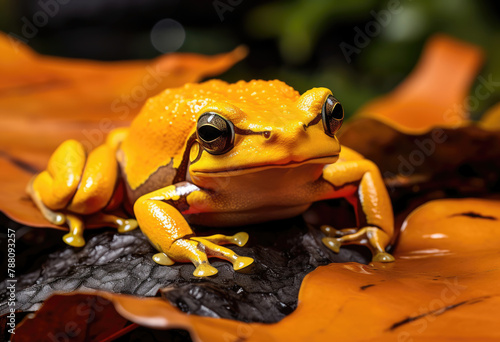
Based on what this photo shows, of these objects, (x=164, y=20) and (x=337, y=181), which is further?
(x=164, y=20)

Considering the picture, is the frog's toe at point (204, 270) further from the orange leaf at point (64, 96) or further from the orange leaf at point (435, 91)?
the orange leaf at point (435, 91)

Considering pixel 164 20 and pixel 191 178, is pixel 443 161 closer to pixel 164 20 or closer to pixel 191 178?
pixel 191 178

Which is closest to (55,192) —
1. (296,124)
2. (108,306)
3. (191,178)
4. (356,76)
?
(191,178)

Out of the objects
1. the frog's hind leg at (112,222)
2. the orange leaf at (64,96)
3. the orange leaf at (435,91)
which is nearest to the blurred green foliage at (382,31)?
the orange leaf at (435,91)

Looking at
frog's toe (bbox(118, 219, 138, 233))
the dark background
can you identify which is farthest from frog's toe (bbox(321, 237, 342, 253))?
the dark background

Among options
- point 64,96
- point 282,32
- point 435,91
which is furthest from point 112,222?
point 282,32

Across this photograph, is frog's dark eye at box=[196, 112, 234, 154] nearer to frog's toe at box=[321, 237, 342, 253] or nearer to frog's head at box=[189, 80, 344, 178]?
frog's head at box=[189, 80, 344, 178]
